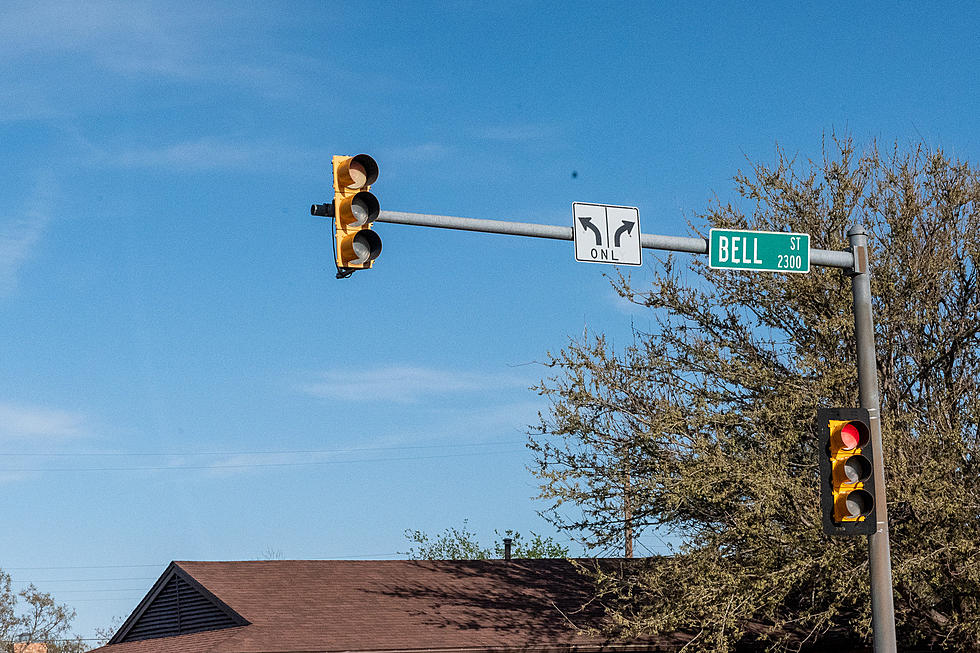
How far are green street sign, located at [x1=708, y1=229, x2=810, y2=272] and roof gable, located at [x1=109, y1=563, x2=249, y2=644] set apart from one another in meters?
15.2

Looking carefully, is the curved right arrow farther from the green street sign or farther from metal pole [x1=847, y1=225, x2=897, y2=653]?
metal pole [x1=847, y1=225, x2=897, y2=653]

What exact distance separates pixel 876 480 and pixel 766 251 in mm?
2461

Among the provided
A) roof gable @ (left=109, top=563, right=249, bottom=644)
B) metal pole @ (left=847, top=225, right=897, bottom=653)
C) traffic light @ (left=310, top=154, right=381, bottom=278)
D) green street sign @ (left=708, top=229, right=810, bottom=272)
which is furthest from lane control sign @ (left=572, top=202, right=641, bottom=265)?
roof gable @ (left=109, top=563, right=249, bottom=644)

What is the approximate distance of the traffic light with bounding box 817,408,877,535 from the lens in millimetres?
10609

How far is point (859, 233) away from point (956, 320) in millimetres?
11565

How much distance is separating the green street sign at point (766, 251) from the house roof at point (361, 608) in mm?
12001

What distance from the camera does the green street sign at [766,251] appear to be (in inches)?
458

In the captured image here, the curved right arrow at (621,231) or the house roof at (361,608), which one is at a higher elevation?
the curved right arrow at (621,231)

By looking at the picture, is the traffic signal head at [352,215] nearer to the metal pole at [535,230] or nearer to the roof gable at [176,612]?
the metal pole at [535,230]

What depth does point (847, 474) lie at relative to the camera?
1067 centimetres

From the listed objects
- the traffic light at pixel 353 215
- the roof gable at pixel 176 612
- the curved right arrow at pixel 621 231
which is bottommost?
the roof gable at pixel 176 612

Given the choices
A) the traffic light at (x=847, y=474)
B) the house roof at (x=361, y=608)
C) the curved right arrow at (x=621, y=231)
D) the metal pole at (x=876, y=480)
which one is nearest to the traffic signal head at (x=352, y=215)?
the curved right arrow at (x=621, y=231)

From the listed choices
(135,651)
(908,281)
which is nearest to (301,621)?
(135,651)

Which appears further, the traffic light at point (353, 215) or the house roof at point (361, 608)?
the house roof at point (361, 608)
